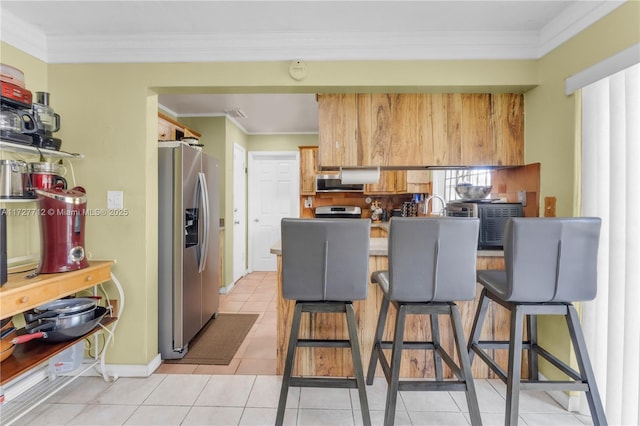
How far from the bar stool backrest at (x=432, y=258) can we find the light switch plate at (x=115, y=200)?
192 centimetres

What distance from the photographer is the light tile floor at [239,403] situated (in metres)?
1.82

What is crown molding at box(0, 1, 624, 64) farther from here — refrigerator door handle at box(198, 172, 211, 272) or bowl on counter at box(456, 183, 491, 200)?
refrigerator door handle at box(198, 172, 211, 272)

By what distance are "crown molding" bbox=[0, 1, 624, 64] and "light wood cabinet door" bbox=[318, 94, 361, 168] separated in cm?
30

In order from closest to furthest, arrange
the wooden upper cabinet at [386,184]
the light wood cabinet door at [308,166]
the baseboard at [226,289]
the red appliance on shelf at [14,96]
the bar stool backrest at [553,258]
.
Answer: the bar stool backrest at [553,258], the red appliance on shelf at [14,96], the baseboard at [226,289], the wooden upper cabinet at [386,184], the light wood cabinet door at [308,166]

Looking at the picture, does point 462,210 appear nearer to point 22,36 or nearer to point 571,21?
point 571,21

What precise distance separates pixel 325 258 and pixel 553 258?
110 centimetres

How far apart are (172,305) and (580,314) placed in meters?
2.80

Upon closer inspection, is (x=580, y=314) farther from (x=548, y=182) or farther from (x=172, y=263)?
(x=172, y=263)

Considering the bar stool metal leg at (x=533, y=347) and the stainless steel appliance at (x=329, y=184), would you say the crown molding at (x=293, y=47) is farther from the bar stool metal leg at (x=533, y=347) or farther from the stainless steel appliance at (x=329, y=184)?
the stainless steel appliance at (x=329, y=184)

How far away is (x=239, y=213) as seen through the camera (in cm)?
492

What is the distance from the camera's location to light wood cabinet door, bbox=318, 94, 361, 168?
93.4 inches

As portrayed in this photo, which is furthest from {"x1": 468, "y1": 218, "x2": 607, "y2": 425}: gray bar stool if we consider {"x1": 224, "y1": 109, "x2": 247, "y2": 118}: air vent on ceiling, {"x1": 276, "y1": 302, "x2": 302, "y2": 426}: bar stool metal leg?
{"x1": 224, "y1": 109, "x2": 247, "y2": 118}: air vent on ceiling

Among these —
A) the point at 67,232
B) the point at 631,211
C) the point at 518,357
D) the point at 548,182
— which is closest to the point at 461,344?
the point at 518,357

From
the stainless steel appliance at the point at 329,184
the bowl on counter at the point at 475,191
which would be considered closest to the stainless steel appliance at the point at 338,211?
the stainless steel appliance at the point at 329,184
